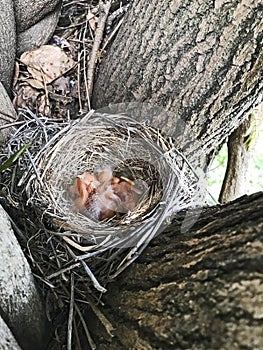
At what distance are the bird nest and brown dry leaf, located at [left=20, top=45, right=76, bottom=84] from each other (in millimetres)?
223

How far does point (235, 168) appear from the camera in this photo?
1879 mm

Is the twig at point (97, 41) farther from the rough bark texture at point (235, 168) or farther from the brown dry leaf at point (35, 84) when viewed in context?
the rough bark texture at point (235, 168)

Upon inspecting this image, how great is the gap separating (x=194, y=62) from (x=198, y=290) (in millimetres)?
655

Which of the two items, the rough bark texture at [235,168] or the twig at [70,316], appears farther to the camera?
the rough bark texture at [235,168]

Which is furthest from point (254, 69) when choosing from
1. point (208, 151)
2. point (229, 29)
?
point (208, 151)

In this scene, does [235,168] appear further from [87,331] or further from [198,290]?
[198,290]

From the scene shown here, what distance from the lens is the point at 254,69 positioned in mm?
1256

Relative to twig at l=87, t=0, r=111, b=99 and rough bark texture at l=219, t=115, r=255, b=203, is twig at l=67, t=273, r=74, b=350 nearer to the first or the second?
twig at l=87, t=0, r=111, b=99

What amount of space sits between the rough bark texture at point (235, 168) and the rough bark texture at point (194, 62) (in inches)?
15.7

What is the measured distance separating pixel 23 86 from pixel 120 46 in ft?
1.10

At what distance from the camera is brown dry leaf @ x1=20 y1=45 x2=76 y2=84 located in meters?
1.62

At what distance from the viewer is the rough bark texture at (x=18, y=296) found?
99 centimetres

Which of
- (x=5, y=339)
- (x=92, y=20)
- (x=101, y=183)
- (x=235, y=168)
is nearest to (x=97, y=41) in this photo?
(x=92, y=20)

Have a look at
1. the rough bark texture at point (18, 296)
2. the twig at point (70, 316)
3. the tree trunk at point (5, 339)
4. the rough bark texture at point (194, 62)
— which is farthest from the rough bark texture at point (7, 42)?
the tree trunk at point (5, 339)
